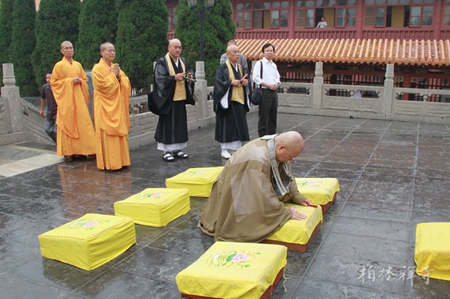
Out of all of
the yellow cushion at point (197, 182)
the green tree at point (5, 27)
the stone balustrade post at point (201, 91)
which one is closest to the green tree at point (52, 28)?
the green tree at point (5, 27)

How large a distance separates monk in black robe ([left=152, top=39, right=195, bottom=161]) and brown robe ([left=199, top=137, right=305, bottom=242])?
320 centimetres

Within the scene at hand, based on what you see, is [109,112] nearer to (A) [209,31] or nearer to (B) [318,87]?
(B) [318,87]

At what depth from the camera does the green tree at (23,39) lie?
50.9 feet

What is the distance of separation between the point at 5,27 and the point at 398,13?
1405 cm

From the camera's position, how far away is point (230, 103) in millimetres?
6703

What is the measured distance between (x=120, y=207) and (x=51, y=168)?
2.57 metres

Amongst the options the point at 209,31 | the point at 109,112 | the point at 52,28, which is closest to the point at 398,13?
the point at 209,31

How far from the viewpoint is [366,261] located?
3.32 m

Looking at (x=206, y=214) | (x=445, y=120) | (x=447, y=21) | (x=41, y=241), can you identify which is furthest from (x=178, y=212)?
(x=447, y=21)

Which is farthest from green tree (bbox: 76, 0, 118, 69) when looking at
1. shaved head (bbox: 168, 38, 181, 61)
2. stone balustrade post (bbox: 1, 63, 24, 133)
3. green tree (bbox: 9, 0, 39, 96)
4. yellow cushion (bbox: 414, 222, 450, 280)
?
yellow cushion (bbox: 414, 222, 450, 280)

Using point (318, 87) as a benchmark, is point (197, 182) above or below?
below

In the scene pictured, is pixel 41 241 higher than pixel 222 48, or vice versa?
pixel 222 48

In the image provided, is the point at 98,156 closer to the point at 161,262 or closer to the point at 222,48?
the point at 161,262

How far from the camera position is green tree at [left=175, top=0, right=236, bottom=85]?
44.9ft
